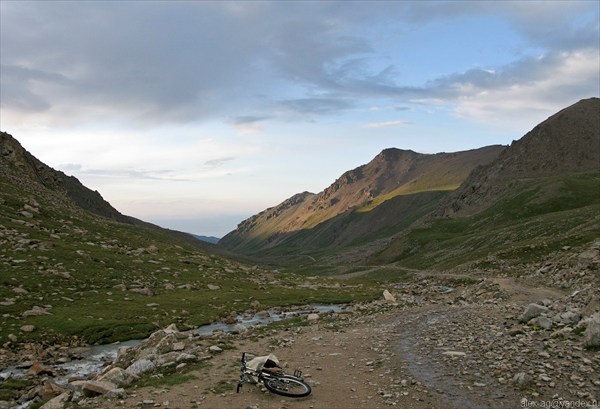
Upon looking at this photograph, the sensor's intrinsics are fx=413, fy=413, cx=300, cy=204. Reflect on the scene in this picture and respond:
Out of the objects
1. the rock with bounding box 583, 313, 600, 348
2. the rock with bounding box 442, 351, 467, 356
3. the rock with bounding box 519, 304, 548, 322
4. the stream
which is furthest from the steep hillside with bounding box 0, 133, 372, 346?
the rock with bounding box 583, 313, 600, 348

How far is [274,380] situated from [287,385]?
58 cm

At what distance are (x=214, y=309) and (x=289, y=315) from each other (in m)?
7.93

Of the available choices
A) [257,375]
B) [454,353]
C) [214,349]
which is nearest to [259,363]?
[257,375]

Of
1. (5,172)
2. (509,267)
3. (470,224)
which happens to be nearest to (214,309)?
(509,267)

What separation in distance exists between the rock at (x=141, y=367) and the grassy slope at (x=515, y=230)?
197ft

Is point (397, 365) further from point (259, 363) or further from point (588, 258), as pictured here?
point (588, 258)

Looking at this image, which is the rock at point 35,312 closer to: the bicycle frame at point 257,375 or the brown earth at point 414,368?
the brown earth at point 414,368

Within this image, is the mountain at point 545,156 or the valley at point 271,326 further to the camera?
the mountain at point 545,156

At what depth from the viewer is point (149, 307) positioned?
3956 cm

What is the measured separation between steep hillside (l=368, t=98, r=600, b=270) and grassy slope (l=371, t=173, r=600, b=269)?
220 mm

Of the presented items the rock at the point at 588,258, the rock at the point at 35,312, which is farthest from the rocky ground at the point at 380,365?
the rock at the point at 588,258

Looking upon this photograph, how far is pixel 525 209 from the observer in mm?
119750

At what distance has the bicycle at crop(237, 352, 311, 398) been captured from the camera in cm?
1677

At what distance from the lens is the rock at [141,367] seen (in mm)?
19906
